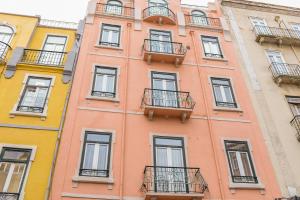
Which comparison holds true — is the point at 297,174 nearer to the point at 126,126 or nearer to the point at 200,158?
the point at 200,158

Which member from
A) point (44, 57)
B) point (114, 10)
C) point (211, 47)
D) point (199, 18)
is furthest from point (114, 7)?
point (211, 47)

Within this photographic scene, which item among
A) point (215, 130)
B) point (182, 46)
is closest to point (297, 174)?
point (215, 130)

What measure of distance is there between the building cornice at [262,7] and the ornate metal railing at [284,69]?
20.8 feet

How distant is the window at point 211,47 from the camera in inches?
707

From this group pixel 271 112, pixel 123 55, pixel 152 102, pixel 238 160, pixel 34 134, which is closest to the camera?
pixel 34 134

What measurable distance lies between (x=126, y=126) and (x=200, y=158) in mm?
3468

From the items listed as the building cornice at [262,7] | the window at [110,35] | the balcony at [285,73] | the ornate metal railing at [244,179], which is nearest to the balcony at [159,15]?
the window at [110,35]

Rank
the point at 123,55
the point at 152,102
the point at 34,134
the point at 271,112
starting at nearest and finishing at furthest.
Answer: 1. the point at 34,134
2. the point at 152,102
3. the point at 271,112
4. the point at 123,55

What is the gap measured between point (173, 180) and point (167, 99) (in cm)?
411

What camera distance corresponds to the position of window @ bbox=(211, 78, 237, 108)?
1545 cm

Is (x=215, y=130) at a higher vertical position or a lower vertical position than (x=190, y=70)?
lower

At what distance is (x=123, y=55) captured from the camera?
1661 centimetres

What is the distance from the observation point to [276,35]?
1956 cm

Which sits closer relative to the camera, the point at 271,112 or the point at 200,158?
the point at 200,158
